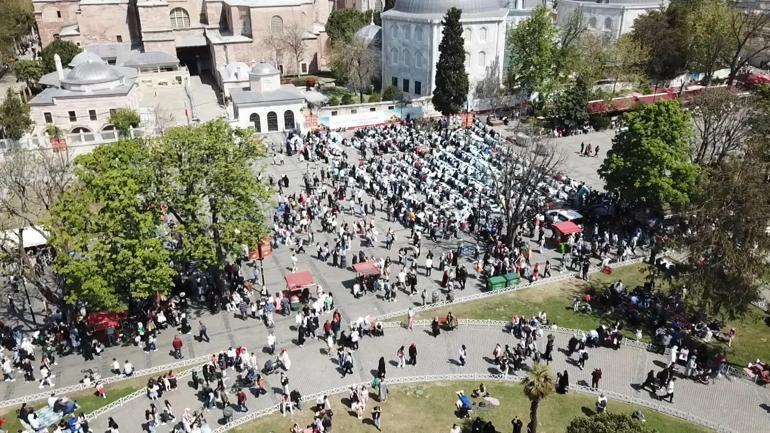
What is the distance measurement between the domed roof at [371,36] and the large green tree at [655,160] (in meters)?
36.9

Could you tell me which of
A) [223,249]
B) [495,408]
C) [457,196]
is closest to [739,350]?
[495,408]

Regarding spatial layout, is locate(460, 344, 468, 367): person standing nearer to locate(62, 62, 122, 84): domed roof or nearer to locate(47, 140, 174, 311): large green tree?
locate(47, 140, 174, 311): large green tree

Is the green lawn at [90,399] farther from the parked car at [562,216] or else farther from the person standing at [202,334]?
the parked car at [562,216]

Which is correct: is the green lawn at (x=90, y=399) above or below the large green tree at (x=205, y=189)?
below

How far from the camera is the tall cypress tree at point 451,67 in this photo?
50781 mm

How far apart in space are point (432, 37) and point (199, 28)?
104 feet

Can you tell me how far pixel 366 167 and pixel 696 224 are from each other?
2239cm

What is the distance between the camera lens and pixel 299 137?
4844 cm

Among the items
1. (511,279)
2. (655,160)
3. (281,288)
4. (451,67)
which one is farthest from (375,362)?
(451,67)

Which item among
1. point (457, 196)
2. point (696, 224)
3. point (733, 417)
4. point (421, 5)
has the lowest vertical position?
point (733, 417)

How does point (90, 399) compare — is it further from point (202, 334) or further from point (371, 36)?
point (371, 36)

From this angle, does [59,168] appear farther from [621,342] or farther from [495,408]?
[621,342]

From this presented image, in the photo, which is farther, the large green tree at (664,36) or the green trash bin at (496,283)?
the large green tree at (664,36)

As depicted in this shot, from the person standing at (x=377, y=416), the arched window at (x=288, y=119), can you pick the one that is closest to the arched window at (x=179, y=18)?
the arched window at (x=288, y=119)
